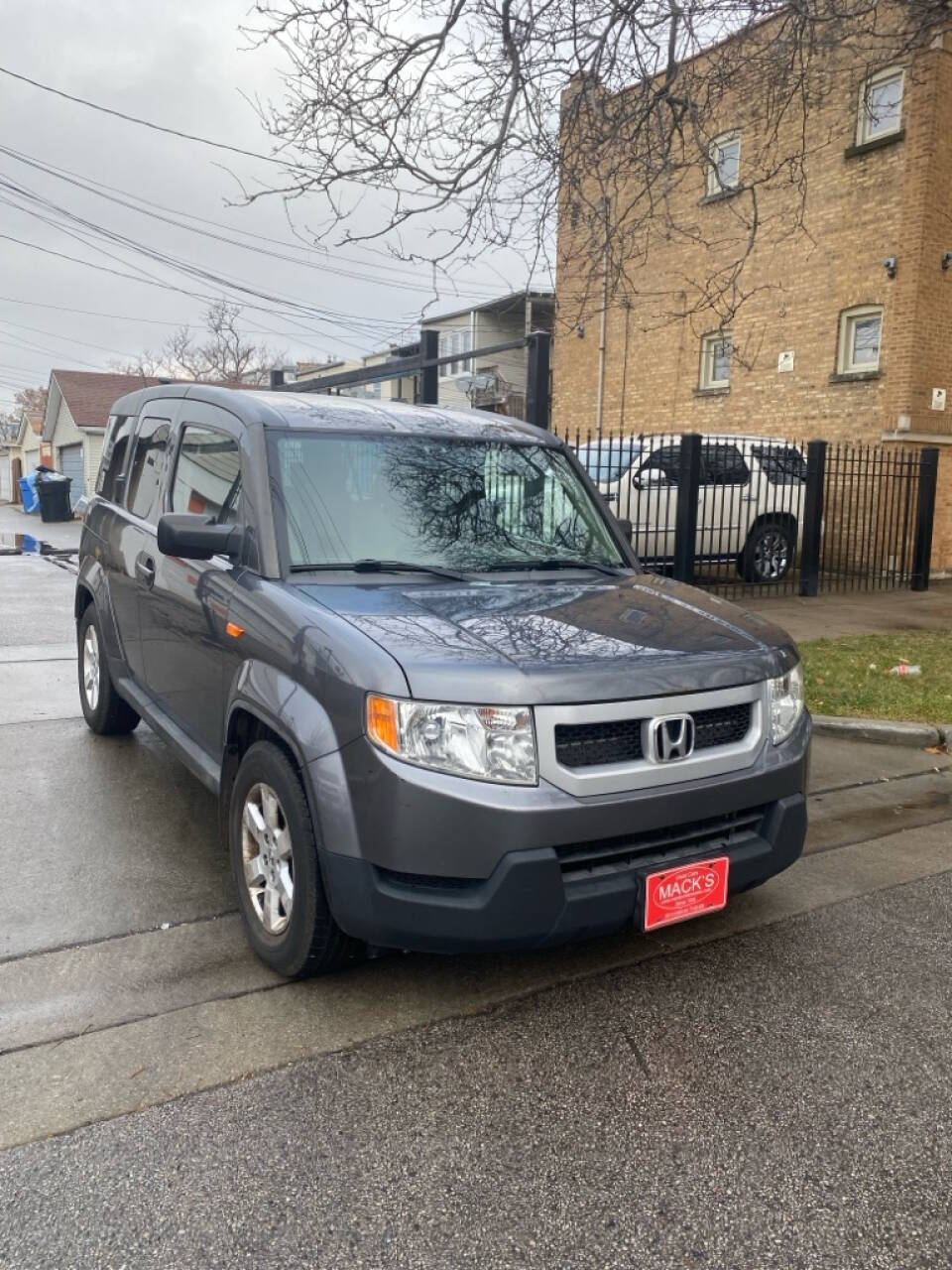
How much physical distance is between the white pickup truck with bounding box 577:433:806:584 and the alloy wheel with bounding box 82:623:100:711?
22.6ft

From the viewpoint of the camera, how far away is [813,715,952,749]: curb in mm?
6363

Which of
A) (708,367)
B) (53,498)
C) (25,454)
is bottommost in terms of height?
(53,498)

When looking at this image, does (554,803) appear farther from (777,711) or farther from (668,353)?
(668,353)

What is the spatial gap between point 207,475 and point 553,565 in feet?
5.20

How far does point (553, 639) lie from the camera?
3.08m

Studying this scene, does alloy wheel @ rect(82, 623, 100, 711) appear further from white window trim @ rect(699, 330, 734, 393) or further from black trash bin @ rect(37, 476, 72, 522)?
black trash bin @ rect(37, 476, 72, 522)

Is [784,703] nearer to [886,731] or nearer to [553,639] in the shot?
[553,639]

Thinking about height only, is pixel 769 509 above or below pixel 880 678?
above

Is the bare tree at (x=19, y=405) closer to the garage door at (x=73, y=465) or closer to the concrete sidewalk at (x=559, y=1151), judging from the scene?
the garage door at (x=73, y=465)

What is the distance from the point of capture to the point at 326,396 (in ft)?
15.2

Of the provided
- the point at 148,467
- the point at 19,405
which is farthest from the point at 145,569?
the point at 19,405

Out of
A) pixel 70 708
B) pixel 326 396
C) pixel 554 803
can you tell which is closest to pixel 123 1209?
pixel 554 803

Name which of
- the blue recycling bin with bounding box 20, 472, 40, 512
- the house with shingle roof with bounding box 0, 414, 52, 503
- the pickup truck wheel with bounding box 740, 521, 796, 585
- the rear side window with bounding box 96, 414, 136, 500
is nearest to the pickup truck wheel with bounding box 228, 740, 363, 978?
the rear side window with bounding box 96, 414, 136, 500

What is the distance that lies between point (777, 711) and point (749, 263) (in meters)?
15.6
